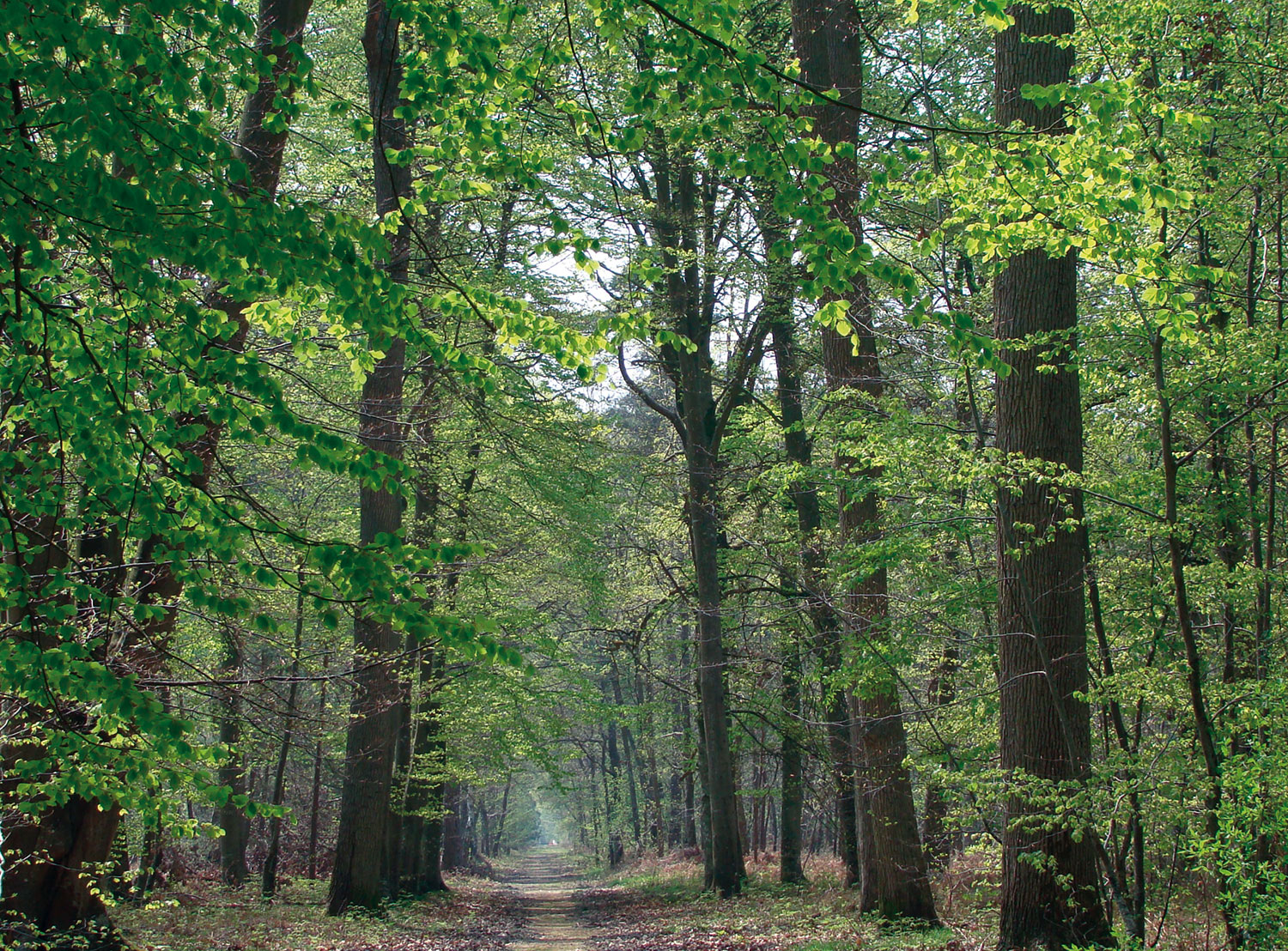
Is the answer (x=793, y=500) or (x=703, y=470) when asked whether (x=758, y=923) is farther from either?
(x=703, y=470)

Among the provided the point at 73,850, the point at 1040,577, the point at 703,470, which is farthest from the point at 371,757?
the point at 1040,577

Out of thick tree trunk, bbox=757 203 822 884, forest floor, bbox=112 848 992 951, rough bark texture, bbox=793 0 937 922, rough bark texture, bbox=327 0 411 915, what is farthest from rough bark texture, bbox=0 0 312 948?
thick tree trunk, bbox=757 203 822 884

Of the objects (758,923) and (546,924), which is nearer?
(758,923)

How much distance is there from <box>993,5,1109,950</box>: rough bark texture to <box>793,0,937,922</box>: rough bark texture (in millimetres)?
2046

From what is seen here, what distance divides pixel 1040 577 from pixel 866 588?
10.6ft

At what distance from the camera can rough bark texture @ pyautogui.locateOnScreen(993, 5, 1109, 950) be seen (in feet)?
21.1

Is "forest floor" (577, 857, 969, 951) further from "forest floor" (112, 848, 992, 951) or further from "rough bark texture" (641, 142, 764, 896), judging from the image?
"rough bark texture" (641, 142, 764, 896)

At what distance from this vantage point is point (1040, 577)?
6996mm

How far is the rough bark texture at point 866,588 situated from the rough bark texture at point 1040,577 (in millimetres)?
2046

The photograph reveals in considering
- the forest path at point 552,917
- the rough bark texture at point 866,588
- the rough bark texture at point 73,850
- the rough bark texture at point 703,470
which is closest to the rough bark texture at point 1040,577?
the rough bark texture at point 866,588

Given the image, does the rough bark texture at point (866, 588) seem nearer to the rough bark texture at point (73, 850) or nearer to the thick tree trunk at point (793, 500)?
the thick tree trunk at point (793, 500)

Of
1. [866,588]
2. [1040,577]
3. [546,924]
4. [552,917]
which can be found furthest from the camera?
[552,917]

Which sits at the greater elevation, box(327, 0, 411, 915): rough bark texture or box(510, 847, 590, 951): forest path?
box(327, 0, 411, 915): rough bark texture

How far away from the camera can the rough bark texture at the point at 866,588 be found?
385 inches
